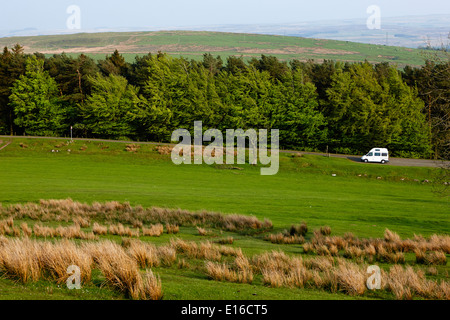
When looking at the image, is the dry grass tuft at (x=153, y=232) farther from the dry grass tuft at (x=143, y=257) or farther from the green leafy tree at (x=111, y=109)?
the green leafy tree at (x=111, y=109)

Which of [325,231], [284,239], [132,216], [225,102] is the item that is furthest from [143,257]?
[225,102]

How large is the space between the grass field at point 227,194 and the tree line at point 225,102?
1209 cm

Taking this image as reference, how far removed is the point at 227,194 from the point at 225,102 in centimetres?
4454

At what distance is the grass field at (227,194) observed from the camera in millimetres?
10414

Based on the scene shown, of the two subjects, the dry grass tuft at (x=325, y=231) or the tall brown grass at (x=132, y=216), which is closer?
the dry grass tuft at (x=325, y=231)

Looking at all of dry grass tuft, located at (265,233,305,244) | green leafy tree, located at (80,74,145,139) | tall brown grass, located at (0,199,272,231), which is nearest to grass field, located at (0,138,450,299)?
dry grass tuft, located at (265,233,305,244)

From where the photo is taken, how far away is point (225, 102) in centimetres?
7969

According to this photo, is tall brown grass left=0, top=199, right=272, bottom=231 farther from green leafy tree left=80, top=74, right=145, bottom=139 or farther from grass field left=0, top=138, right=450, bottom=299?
green leafy tree left=80, top=74, right=145, bottom=139

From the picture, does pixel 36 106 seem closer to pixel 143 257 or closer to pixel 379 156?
pixel 379 156

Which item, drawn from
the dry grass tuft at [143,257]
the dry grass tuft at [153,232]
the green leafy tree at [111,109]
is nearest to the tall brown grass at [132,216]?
the dry grass tuft at [153,232]

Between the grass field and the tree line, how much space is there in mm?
12088

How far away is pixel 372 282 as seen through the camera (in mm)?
10953

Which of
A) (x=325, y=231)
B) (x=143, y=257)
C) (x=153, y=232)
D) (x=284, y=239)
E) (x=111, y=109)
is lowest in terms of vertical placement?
(x=325, y=231)
